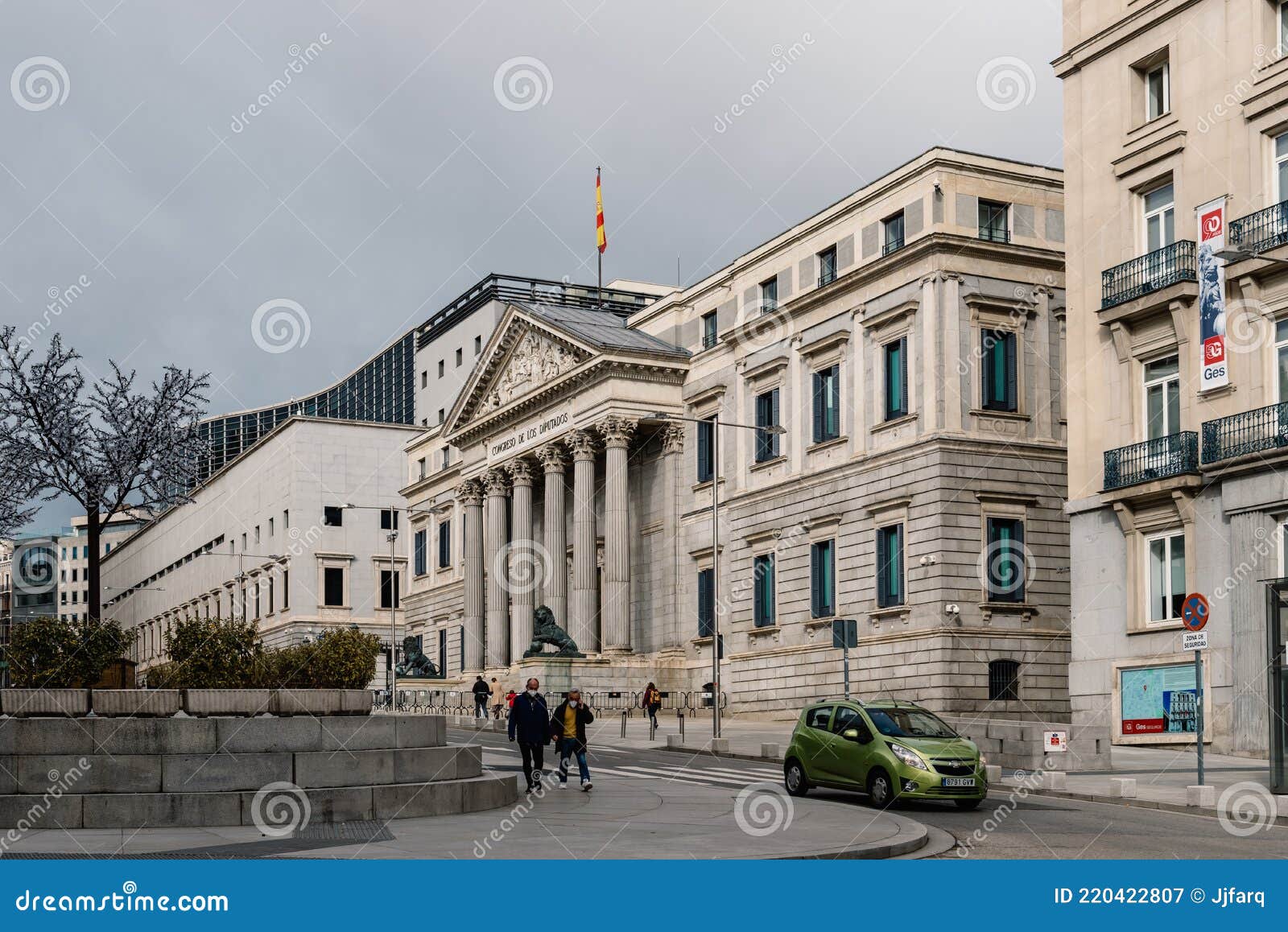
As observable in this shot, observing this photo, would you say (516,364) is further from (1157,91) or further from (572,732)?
(572,732)

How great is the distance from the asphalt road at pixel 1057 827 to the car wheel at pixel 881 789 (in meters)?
0.30

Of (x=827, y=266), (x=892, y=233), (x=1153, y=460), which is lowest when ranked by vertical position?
(x=1153, y=460)

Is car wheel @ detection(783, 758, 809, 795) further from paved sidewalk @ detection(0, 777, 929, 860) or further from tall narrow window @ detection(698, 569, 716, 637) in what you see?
tall narrow window @ detection(698, 569, 716, 637)

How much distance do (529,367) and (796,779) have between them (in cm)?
4956

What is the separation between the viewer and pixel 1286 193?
36.9 metres

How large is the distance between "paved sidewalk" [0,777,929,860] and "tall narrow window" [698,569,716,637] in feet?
129

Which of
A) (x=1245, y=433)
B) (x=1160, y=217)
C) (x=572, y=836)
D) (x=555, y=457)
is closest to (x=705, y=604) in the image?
(x=555, y=457)

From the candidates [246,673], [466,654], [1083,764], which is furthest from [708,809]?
[466,654]

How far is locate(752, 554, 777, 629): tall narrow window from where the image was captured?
59281 millimetres

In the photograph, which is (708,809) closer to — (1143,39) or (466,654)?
(1143,39)

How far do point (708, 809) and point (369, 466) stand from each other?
95.6 metres

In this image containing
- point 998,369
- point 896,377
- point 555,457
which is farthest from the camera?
point 555,457

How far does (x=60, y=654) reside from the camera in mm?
24812

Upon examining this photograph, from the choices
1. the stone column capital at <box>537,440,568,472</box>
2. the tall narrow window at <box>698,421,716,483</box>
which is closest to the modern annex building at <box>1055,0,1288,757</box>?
the tall narrow window at <box>698,421,716,483</box>
